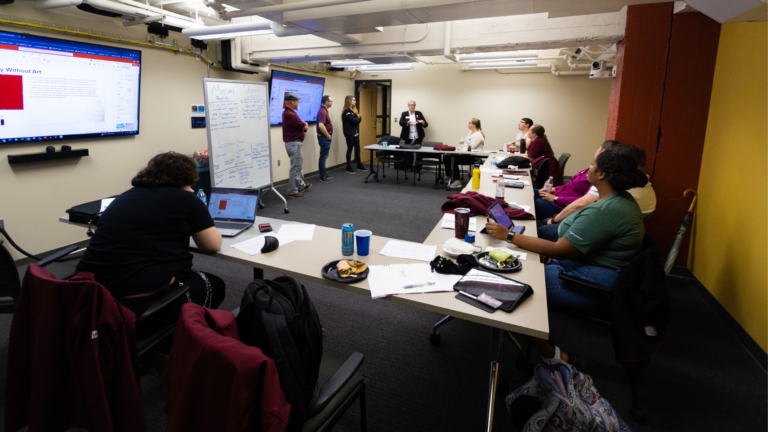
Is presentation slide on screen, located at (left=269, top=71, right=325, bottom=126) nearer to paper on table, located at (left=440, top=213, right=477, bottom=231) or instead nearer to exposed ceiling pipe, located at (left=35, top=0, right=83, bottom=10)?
exposed ceiling pipe, located at (left=35, top=0, right=83, bottom=10)

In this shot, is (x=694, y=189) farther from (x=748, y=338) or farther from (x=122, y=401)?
(x=122, y=401)

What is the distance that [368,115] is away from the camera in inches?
401

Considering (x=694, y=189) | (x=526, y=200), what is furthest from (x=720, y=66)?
(x=526, y=200)

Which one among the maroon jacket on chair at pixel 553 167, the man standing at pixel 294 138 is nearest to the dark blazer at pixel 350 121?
the man standing at pixel 294 138

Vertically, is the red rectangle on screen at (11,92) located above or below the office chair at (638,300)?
above

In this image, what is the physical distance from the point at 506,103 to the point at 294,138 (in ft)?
16.3

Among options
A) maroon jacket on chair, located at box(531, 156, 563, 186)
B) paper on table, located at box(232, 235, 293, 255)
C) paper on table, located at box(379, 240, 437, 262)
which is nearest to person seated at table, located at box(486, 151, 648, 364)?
paper on table, located at box(379, 240, 437, 262)

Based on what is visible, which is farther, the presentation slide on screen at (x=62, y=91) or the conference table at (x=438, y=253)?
the presentation slide on screen at (x=62, y=91)

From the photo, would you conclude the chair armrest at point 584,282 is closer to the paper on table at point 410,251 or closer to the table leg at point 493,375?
the table leg at point 493,375

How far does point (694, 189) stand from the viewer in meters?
3.28

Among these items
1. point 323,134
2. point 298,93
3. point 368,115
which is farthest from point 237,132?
point 368,115

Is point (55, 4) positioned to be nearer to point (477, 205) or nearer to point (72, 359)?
point (72, 359)

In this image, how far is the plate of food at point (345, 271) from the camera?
65.5 inches

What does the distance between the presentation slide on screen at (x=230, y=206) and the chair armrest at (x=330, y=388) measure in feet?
4.73
